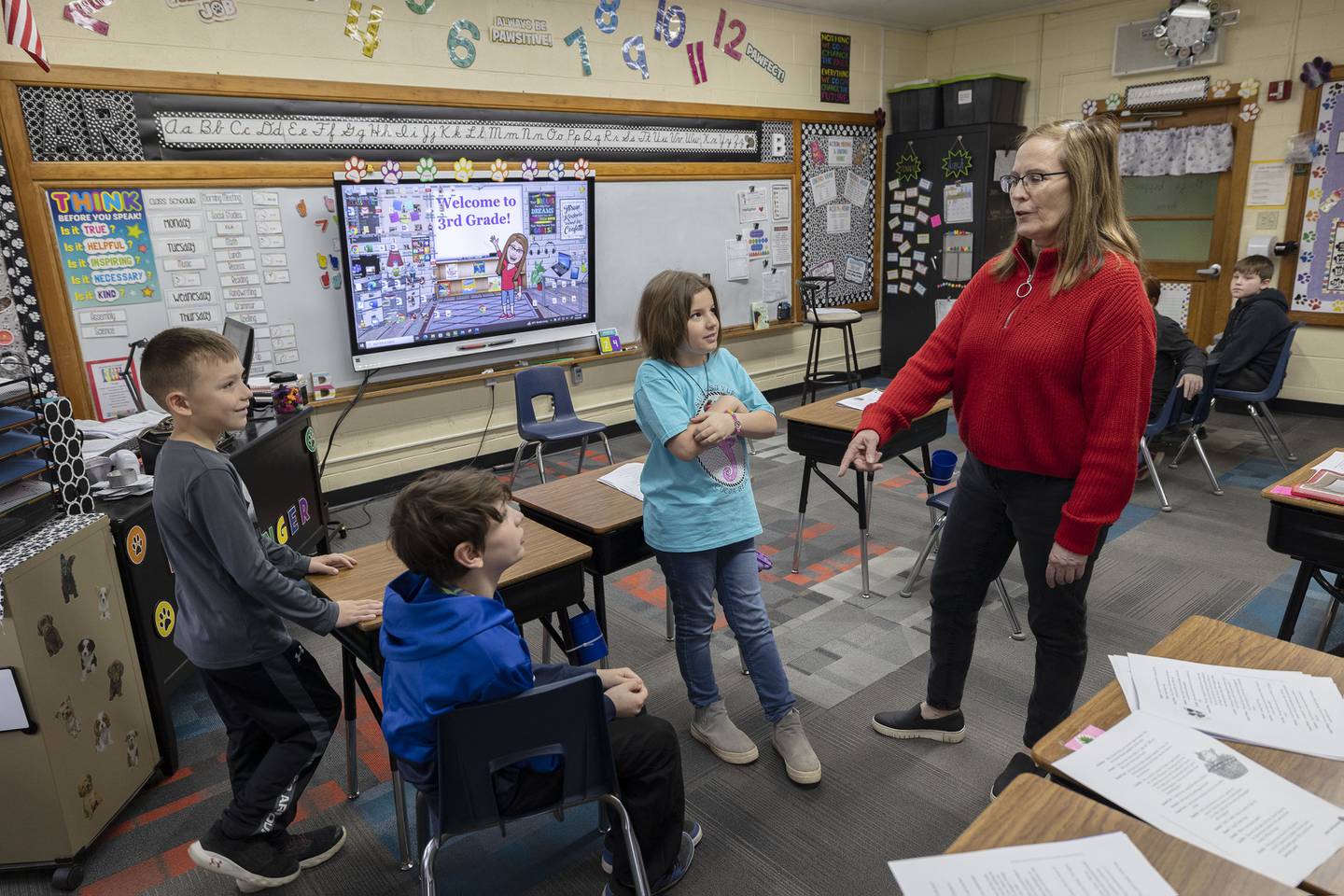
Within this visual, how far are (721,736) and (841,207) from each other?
5.31 meters

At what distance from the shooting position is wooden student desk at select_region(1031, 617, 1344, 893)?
1.03 m

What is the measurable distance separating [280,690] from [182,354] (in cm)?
72

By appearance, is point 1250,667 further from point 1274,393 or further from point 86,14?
point 86,14

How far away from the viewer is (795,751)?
215cm

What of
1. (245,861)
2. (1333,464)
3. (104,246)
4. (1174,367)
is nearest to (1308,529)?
(1333,464)

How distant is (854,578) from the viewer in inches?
133

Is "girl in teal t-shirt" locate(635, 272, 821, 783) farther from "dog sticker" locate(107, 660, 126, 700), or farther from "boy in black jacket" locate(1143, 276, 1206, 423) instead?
"boy in black jacket" locate(1143, 276, 1206, 423)

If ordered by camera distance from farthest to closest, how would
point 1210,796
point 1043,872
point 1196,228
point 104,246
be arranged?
point 1196,228, point 104,246, point 1210,796, point 1043,872

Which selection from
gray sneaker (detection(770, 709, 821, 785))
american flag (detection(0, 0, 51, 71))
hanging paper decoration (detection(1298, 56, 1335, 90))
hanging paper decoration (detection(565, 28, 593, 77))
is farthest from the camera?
hanging paper decoration (detection(1298, 56, 1335, 90))

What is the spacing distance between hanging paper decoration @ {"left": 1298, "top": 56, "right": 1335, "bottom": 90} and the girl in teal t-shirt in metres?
5.16

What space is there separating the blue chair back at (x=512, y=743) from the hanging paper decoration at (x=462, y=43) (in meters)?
4.10

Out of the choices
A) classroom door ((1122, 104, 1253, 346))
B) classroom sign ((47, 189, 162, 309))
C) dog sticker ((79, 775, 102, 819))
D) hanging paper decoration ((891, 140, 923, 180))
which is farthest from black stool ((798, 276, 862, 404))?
dog sticker ((79, 775, 102, 819))

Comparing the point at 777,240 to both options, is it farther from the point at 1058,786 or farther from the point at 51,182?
the point at 1058,786

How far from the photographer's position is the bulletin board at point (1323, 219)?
5.13m
